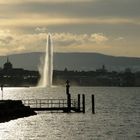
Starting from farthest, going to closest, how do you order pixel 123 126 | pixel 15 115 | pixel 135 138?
pixel 15 115
pixel 123 126
pixel 135 138

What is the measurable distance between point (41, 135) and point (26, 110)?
25090 mm

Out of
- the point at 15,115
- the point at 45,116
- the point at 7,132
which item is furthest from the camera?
the point at 45,116

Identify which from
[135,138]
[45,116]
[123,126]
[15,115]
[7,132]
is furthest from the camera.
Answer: [45,116]

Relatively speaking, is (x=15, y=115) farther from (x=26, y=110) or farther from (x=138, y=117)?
(x=138, y=117)

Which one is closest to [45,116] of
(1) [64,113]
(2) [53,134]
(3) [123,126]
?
(1) [64,113]

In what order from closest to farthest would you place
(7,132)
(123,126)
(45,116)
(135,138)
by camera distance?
(135,138) → (7,132) → (123,126) → (45,116)

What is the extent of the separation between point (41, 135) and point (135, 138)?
446 inches

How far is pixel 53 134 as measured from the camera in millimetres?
82000

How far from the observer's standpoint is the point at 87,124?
9419cm

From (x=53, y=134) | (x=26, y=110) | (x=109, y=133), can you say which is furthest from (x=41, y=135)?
(x=26, y=110)

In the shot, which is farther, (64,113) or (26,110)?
(64,113)

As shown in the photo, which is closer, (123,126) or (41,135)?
(41,135)

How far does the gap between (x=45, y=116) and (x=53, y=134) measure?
29.5m

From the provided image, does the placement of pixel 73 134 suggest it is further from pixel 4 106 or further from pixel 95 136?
pixel 4 106
